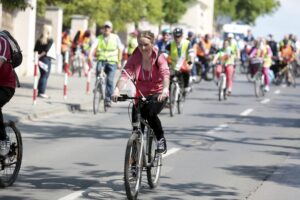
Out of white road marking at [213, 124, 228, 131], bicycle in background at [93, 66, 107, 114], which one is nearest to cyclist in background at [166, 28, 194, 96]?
bicycle in background at [93, 66, 107, 114]

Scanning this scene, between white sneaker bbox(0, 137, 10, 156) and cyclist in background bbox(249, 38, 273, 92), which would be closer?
white sneaker bbox(0, 137, 10, 156)

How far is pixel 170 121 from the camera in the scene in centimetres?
1886

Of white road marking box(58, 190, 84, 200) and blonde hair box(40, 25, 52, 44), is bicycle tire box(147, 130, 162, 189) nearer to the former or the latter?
white road marking box(58, 190, 84, 200)

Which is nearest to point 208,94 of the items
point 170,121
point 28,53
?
point 28,53

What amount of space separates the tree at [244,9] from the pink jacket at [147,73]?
3541 inches

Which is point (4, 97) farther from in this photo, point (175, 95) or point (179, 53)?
point (175, 95)

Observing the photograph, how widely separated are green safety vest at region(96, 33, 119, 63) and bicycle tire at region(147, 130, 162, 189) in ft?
34.5

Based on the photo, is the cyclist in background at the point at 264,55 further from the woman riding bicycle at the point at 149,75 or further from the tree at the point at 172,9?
the tree at the point at 172,9

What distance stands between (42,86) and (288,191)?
12730 mm

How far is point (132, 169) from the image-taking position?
9250 mm

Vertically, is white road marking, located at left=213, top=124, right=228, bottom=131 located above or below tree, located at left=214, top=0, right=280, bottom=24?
below

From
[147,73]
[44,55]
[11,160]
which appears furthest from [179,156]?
[44,55]

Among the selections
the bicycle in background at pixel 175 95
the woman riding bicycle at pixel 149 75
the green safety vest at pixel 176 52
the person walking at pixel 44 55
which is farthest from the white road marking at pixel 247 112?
the woman riding bicycle at pixel 149 75

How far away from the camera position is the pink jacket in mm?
9875
